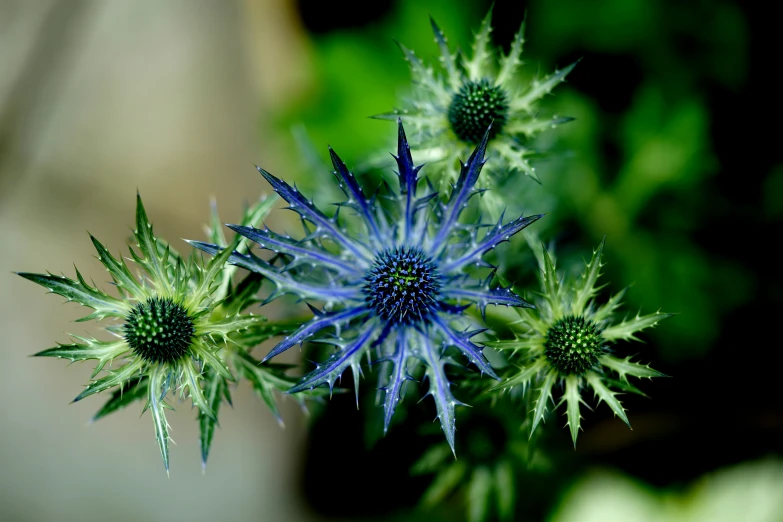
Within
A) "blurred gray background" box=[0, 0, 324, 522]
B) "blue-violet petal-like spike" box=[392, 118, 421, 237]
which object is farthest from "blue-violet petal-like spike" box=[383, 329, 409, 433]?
"blurred gray background" box=[0, 0, 324, 522]

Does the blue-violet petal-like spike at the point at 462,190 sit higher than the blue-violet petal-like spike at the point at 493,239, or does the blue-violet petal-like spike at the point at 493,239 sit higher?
the blue-violet petal-like spike at the point at 462,190

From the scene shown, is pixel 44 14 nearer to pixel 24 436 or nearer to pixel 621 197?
pixel 24 436

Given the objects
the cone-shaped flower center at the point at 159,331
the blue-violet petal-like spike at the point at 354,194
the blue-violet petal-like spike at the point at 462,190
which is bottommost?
the cone-shaped flower center at the point at 159,331

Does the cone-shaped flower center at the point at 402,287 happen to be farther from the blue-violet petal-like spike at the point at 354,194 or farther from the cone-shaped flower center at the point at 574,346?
the cone-shaped flower center at the point at 574,346

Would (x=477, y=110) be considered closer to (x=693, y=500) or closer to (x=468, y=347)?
(x=468, y=347)

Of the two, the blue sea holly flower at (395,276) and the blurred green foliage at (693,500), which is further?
the blurred green foliage at (693,500)

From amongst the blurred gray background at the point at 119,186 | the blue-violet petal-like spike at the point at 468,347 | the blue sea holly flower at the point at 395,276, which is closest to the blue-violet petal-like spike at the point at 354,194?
the blue sea holly flower at the point at 395,276

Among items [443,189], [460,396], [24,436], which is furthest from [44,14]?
[460,396]

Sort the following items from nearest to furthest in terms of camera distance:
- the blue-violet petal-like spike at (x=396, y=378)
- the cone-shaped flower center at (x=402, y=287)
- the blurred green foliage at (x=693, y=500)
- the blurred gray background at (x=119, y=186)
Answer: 1. the blue-violet petal-like spike at (x=396, y=378)
2. the cone-shaped flower center at (x=402, y=287)
3. the blurred green foliage at (x=693, y=500)
4. the blurred gray background at (x=119, y=186)
